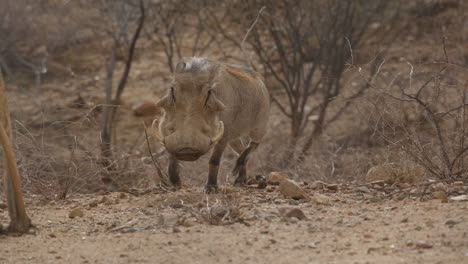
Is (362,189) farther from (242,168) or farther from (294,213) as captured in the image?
(242,168)

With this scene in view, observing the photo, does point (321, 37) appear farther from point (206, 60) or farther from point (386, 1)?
point (206, 60)

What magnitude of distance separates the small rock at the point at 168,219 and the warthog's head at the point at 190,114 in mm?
670

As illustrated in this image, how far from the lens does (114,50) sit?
11539 millimetres

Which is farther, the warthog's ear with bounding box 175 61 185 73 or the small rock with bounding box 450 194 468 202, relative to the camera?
the warthog's ear with bounding box 175 61 185 73

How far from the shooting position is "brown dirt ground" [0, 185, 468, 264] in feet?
13.8

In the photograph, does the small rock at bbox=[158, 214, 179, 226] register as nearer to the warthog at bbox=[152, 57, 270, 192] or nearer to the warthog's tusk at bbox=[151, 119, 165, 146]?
the warthog at bbox=[152, 57, 270, 192]

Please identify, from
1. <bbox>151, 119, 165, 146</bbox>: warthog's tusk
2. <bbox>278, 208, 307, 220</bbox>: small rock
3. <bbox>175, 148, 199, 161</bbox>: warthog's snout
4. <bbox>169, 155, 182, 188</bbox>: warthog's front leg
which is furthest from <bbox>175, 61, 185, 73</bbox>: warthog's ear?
<bbox>278, 208, 307, 220</bbox>: small rock

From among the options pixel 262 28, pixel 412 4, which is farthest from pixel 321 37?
pixel 412 4

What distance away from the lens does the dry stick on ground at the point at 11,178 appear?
476cm

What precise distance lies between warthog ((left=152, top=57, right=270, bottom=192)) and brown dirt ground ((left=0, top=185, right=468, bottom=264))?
45 centimetres

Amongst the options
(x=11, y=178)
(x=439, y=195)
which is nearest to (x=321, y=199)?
(x=439, y=195)

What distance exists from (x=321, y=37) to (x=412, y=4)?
427cm

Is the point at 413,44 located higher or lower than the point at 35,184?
higher

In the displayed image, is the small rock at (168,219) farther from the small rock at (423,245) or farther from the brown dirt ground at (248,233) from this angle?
the small rock at (423,245)
